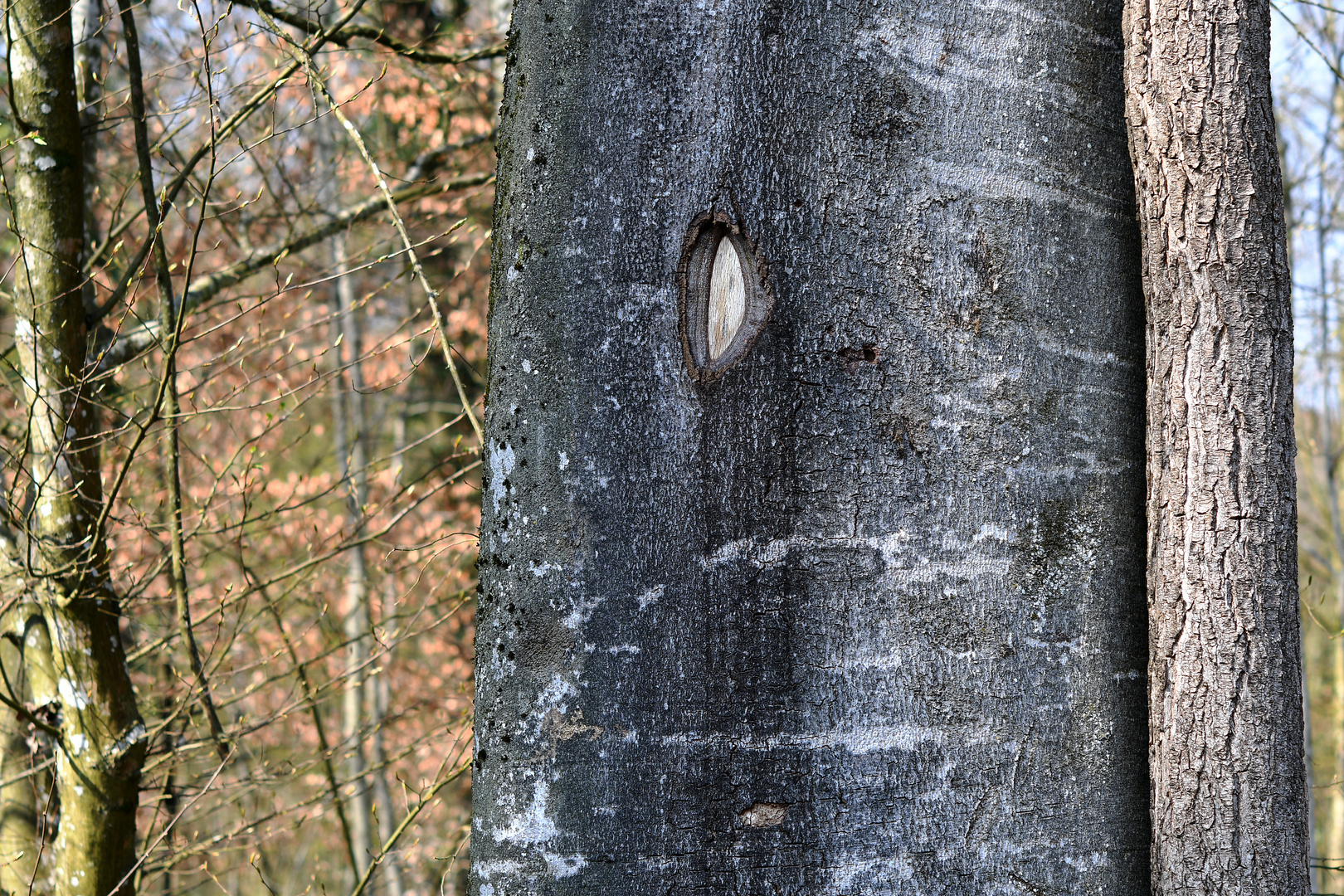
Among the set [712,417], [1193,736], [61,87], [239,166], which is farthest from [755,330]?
[239,166]

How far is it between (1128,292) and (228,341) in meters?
5.91

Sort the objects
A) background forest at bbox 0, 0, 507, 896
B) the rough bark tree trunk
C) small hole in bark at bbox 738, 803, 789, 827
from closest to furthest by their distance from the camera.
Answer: small hole in bark at bbox 738, 803, 789, 827
the rough bark tree trunk
background forest at bbox 0, 0, 507, 896

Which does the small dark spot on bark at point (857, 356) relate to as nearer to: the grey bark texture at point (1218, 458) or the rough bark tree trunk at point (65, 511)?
the grey bark texture at point (1218, 458)

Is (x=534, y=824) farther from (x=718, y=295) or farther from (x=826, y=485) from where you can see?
(x=718, y=295)

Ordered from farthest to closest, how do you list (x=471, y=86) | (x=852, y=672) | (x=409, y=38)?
(x=409, y=38)
(x=471, y=86)
(x=852, y=672)

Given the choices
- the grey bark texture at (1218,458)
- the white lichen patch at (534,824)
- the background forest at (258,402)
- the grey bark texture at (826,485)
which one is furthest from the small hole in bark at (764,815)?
the background forest at (258,402)

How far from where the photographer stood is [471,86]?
18.3 ft

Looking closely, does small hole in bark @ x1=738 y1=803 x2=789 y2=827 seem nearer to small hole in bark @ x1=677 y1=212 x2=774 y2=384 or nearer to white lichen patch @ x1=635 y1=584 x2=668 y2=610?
white lichen patch @ x1=635 y1=584 x2=668 y2=610

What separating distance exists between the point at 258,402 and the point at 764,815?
6.69ft

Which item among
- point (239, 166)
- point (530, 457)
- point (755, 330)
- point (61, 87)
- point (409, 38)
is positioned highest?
point (409, 38)

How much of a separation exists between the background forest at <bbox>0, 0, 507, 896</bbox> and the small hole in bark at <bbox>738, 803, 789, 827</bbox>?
1.28 m

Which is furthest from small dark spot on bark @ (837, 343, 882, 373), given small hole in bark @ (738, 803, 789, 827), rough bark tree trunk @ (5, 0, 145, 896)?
rough bark tree trunk @ (5, 0, 145, 896)

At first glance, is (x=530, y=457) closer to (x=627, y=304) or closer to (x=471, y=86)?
(x=627, y=304)

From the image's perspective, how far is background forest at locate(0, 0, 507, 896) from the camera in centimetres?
259
